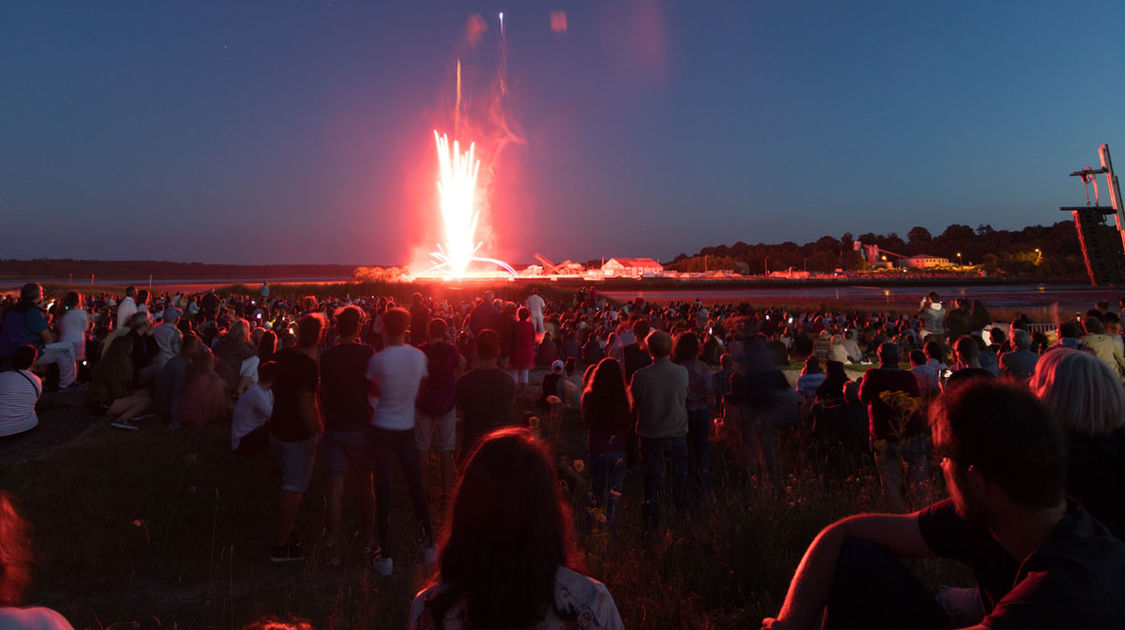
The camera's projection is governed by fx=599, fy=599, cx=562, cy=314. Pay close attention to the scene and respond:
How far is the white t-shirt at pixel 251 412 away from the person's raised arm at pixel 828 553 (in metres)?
5.55

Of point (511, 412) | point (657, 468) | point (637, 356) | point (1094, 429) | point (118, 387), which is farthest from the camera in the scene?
point (118, 387)

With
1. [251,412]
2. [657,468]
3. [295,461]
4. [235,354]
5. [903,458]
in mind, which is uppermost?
[235,354]

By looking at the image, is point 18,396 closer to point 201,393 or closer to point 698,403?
point 201,393

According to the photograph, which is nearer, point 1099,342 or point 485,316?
point 1099,342

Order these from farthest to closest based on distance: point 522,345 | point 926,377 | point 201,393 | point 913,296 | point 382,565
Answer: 1. point 913,296
2. point 522,345
3. point 201,393
4. point 926,377
5. point 382,565

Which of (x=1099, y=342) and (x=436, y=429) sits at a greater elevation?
(x=1099, y=342)

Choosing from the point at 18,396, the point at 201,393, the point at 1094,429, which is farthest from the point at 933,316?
the point at 18,396

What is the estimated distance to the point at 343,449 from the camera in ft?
16.9

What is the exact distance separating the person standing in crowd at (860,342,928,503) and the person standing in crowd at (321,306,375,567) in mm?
4982

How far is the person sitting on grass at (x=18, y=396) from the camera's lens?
248 inches

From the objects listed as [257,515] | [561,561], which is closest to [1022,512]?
[561,561]

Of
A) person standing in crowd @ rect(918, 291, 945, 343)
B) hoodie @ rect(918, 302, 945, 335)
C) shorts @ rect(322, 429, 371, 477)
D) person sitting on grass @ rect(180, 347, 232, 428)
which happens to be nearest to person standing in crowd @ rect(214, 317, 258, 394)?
person sitting on grass @ rect(180, 347, 232, 428)

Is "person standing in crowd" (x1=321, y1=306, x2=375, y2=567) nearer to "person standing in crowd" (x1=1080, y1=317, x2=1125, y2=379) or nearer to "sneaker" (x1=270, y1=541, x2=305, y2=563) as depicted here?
"sneaker" (x1=270, y1=541, x2=305, y2=563)

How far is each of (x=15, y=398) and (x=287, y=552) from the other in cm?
370
